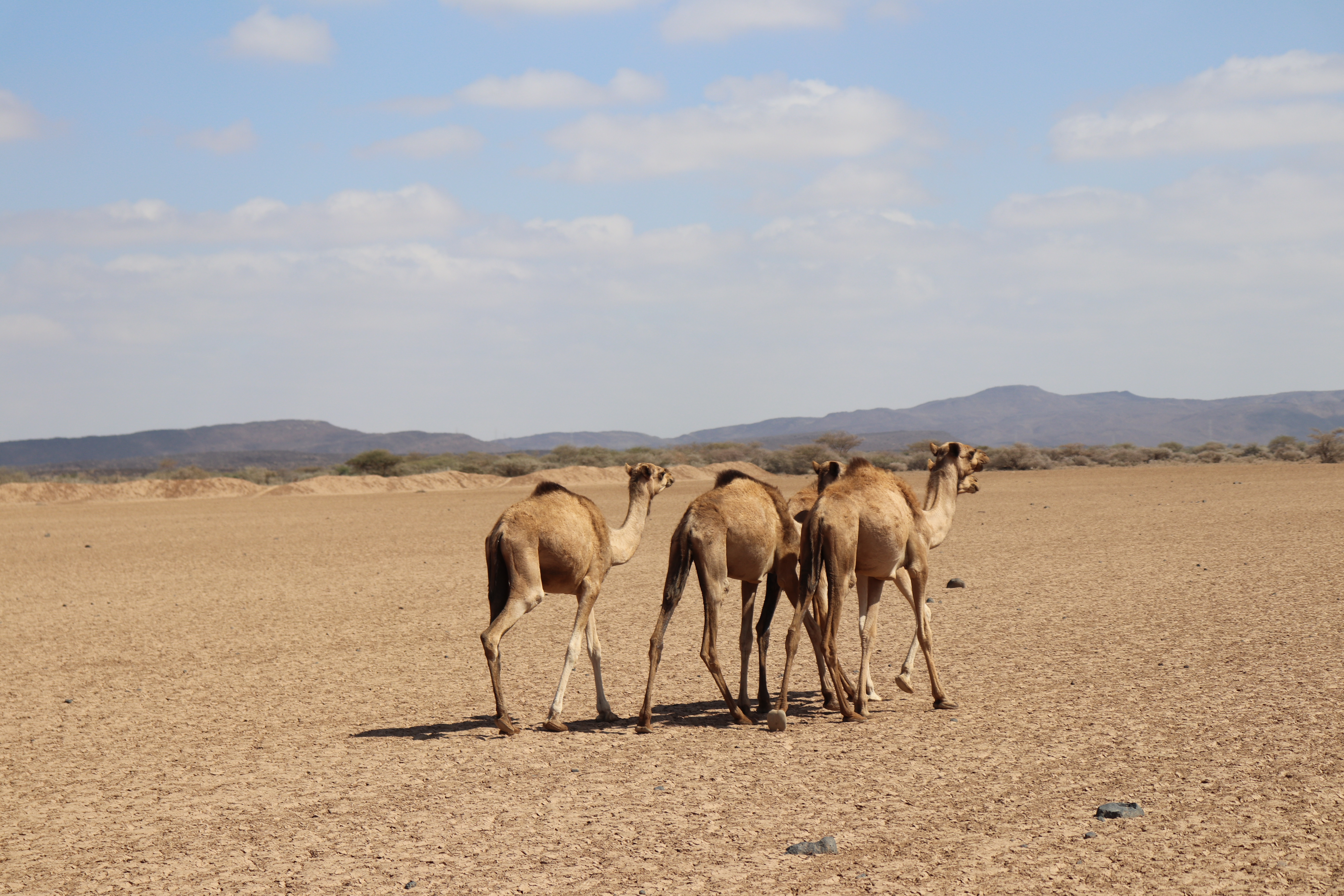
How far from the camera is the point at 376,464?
67250 millimetres

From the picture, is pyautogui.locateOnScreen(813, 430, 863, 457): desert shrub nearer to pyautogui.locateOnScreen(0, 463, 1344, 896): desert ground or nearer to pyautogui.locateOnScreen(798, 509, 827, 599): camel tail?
pyautogui.locateOnScreen(0, 463, 1344, 896): desert ground

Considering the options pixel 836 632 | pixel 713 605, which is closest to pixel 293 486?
pixel 713 605

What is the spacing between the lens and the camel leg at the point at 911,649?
8.89 m

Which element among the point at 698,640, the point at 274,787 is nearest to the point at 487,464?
the point at 698,640

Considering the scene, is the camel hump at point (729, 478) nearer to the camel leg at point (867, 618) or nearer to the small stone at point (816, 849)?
the camel leg at point (867, 618)

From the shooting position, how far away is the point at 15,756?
8180mm

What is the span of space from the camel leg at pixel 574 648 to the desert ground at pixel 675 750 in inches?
6.9

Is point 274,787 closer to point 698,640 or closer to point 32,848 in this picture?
point 32,848

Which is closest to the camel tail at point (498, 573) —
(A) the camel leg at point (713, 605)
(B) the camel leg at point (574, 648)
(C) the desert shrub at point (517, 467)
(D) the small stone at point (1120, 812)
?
(B) the camel leg at point (574, 648)

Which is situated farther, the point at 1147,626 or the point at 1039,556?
the point at 1039,556

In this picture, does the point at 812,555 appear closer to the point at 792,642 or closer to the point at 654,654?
the point at 792,642

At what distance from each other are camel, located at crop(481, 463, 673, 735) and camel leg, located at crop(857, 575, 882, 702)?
6.95ft

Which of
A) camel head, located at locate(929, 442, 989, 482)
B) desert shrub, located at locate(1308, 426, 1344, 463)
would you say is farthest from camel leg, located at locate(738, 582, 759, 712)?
desert shrub, located at locate(1308, 426, 1344, 463)

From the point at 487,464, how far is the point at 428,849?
2645 inches
